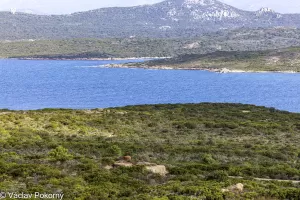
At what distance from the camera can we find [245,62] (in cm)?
17862

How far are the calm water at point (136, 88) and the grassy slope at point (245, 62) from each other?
10642 millimetres

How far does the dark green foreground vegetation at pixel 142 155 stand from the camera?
53.6ft

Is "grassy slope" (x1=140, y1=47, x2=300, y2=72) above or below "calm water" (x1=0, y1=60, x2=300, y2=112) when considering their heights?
above

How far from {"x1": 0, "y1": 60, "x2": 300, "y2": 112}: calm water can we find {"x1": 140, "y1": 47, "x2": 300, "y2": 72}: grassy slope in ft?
34.9

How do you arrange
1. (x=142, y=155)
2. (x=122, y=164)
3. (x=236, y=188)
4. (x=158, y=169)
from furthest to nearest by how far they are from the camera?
(x=142, y=155), (x=122, y=164), (x=158, y=169), (x=236, y=188)

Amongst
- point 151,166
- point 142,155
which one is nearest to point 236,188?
point 151,166

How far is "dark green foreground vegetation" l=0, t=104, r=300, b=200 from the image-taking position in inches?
643

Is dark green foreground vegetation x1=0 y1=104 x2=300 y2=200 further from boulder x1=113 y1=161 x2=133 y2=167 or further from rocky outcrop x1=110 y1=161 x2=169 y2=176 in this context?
boulder x1=113 y1=161 x2=133 y2=167

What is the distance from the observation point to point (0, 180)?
17078 mm

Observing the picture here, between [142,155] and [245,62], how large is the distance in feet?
523

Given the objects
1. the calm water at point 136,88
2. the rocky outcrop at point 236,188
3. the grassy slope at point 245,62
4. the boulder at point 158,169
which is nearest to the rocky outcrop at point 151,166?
the boulder at point 158,169

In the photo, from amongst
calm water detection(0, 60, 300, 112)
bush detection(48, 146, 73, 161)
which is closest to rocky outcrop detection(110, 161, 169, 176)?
bush detection(48, 146, 73, 161)

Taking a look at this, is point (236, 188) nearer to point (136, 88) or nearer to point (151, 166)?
point (151, 166)

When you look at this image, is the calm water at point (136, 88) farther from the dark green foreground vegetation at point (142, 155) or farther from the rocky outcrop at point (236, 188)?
the rocky outcrop at point (236, 188)
